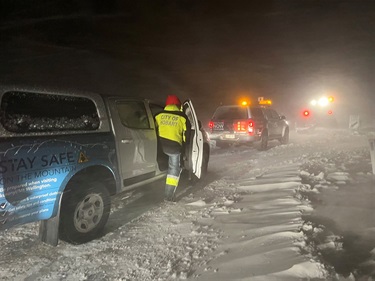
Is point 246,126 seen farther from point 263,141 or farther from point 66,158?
point 66,158

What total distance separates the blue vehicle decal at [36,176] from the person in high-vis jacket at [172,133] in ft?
5.52

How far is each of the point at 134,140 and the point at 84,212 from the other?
4.36ft

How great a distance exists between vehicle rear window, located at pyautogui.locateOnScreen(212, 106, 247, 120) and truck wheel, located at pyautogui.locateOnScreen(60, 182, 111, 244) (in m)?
8.19

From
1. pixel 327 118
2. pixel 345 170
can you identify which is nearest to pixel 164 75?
pixel 327 118

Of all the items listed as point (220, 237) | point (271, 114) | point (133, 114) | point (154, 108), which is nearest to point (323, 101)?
point (271, 114)

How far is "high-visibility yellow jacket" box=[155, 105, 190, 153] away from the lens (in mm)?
5605

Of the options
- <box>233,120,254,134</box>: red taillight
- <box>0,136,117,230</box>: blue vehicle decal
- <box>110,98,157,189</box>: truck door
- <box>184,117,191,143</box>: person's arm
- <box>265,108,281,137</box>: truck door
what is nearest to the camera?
<box>0,136,117,230</box>: blue vehicle decal

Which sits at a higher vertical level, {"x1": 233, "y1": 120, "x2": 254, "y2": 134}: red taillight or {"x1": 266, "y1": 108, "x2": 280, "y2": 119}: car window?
{"x1": 266, "y1": 108, "x2": 280, "y2": 119}: car window

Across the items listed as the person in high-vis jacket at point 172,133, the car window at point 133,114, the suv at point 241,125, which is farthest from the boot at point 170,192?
the suv at point 241,125

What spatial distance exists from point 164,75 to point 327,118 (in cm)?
2757

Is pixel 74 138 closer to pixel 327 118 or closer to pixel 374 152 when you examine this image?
pixel 374 152

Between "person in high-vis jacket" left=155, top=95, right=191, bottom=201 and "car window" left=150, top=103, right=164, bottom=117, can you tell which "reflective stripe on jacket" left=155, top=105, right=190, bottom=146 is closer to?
"person in high-vis jacket" left=155, top=95, right=191, bottom=201

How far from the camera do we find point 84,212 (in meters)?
4.20

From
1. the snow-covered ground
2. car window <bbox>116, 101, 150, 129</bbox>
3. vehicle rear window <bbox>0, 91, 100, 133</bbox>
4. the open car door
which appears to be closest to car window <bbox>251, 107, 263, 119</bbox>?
the snow-covered ground
